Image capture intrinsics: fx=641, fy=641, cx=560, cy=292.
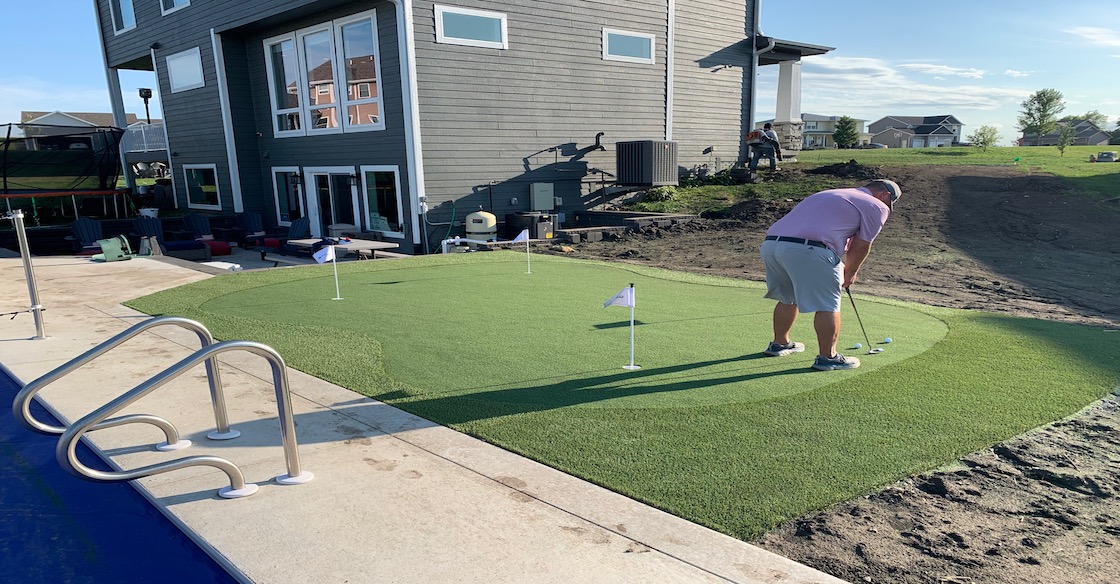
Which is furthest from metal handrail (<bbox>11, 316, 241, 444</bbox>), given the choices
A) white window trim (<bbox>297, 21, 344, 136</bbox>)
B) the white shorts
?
white window trim (<bbox>297, 21, 344, 136</bbox>)

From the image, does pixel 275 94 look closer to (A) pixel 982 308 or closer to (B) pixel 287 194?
(B) pixel 287 194

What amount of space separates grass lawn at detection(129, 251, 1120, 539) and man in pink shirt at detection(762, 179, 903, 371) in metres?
0.44

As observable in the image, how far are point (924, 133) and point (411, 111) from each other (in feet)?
281

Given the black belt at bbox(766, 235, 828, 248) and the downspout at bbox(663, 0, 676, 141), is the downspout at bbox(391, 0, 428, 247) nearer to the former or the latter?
the downspout at bbox(663, 0, 676, 141)

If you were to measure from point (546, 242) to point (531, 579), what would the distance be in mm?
11790

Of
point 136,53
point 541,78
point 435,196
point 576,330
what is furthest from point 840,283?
point 136,53

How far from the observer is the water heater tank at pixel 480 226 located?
49.9 ft

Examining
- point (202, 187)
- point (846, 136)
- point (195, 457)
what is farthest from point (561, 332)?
point (846, 136)

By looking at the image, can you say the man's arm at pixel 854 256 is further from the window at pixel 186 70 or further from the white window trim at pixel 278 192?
the window at pixel 186 70

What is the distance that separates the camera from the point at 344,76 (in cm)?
1566

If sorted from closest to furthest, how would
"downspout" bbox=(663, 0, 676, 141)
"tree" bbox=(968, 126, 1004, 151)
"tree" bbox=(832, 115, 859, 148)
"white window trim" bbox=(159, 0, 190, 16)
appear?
"downspout" bbox=(663, 0, 676, 141), "white window trim" bbox=(159, 0, 190, 16), "tree" bbox=(968, 126, 1004, 151), "tree" bbox=(832, 115, 859, 148)

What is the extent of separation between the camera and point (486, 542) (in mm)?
2896

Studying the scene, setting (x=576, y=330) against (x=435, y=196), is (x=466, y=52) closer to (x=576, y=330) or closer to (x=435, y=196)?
(x=435, y=196)

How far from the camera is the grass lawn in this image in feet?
11.7
